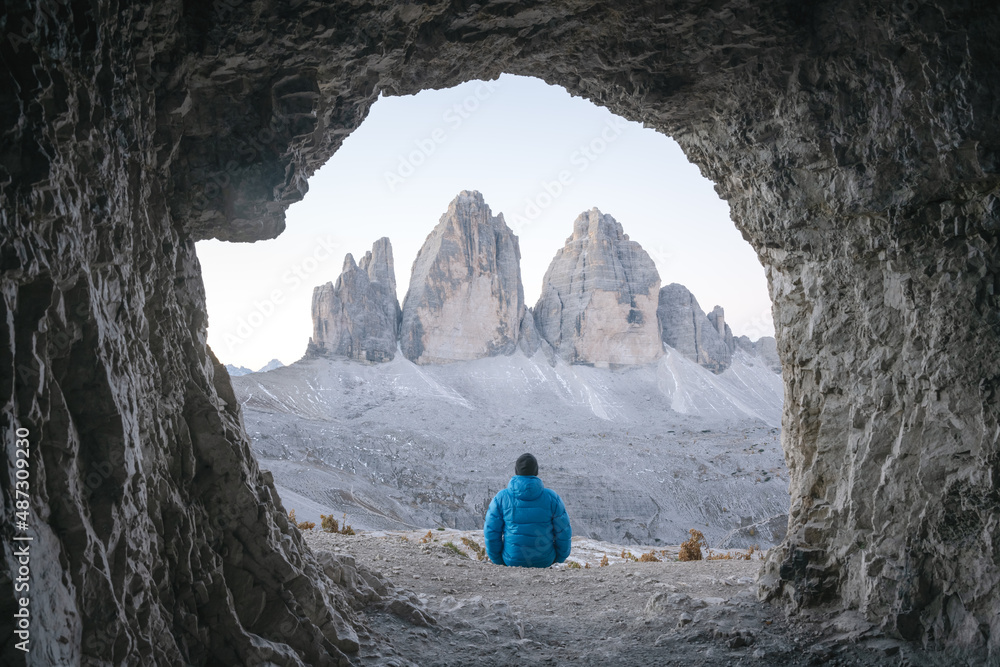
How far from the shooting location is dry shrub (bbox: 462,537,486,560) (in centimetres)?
1094

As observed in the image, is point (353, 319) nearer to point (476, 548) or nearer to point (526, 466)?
Answer: point (476, 548)

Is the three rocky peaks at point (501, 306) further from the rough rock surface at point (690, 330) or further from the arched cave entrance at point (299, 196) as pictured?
the arched cave entrance at point (299, 196)

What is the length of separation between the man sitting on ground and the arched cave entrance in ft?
9.79

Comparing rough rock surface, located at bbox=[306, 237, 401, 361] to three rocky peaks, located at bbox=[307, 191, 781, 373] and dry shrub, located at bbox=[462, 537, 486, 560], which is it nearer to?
three rocky peaks, located at bbox=[307, 191, 781, 373]

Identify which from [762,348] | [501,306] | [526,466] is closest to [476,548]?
[526,466]

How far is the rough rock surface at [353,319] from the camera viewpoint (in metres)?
80.6

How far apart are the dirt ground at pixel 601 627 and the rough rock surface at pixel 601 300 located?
272 feet

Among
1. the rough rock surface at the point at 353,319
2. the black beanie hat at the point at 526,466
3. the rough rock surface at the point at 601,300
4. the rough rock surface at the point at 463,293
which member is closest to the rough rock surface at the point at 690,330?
the rough rock surface at the point at 601,300

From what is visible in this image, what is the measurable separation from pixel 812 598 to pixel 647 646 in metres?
1.71

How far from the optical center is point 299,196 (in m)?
5.51

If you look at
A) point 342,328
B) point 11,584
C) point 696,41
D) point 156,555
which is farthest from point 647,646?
point 342,328

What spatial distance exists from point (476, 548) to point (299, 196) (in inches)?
315

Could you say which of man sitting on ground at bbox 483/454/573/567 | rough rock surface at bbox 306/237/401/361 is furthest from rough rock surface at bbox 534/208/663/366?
man sitting on ground at bbox 483/454/573/567

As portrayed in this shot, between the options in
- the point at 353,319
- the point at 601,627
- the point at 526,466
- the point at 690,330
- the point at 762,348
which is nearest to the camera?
the point at 601,627
